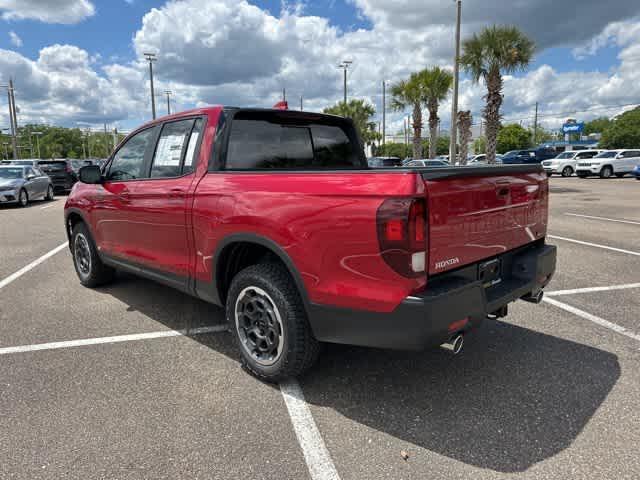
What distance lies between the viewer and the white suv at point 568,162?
33125 mm

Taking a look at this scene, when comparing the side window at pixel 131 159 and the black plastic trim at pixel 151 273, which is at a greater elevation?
the side window at pixel 131 159

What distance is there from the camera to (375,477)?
2.29 m

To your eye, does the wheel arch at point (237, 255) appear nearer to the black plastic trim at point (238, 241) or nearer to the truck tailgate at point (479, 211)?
the black plastic trim at point (238, 241)

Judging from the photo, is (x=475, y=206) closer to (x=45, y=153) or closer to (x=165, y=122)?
(x=165, y=122)

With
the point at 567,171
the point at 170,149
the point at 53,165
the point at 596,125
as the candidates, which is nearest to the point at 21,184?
the point at 53,165

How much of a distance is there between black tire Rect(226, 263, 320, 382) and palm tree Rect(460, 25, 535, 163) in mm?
20469

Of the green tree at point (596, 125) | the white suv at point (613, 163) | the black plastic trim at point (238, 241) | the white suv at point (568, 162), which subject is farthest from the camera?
the green tree at point (596, 125)

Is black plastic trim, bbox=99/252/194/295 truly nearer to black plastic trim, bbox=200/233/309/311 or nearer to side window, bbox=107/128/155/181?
black plastic trim, bbox=200/233/309/311

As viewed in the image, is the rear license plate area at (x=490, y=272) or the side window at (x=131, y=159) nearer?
the rear license plate area at (x=490, y=272)

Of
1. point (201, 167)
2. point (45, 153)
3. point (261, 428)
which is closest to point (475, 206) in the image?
point (261, 428)

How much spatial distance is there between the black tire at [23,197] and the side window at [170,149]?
14.8 m

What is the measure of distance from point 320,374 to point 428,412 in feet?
2.71

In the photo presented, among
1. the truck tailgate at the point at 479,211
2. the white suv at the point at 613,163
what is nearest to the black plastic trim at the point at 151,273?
the truck tailgate at the point at 479,211

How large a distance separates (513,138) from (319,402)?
97.0 meters
